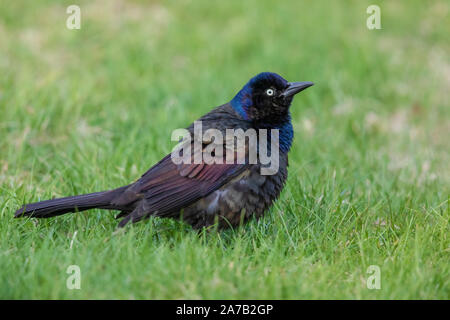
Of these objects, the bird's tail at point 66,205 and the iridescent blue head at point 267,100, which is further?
the iridescent blue head at point 267,100

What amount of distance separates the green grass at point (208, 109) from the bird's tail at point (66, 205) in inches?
4.1

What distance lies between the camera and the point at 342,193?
184 inches

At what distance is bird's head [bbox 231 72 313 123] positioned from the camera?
4.46 m

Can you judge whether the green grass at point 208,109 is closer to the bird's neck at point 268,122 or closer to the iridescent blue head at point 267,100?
the bird's neck at point 268,122

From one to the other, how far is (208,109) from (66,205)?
9.78ft

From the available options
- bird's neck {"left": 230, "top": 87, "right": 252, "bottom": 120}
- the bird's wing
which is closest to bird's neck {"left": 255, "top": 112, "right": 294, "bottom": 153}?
bird's neck {"left": 230, "top": 87, "right": 252, "bottom": 120}

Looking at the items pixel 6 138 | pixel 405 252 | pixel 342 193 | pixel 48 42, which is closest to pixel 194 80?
pixel 48 42

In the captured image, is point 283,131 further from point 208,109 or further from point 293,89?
point 208,109

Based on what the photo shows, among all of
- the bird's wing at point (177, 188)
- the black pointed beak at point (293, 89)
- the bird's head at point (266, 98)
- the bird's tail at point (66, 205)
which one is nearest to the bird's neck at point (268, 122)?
the bird's head at point (266, 98)

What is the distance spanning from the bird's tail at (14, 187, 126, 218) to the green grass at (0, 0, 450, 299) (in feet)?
0.34

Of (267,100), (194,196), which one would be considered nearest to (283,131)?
(267,100)

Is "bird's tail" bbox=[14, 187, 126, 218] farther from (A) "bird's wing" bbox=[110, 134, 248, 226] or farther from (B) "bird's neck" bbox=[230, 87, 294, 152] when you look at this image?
(B) "bird's neck" bbox=[230, 87, 294, 152]

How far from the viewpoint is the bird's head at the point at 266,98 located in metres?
4.46

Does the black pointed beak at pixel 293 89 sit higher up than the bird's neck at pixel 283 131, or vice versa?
the black pointed beak at pixel 293 89
